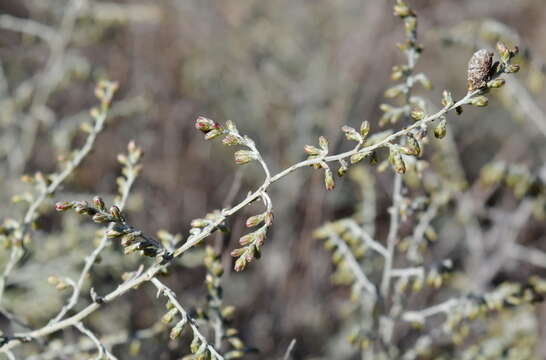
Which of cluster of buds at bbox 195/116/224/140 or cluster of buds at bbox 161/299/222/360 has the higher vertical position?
cluster of buds at bbox 195/116/224/140

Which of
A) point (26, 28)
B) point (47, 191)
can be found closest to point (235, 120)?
point (26, 28)

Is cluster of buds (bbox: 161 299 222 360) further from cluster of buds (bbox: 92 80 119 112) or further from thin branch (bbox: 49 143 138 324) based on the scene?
cluster of buds (bbox: 92 80 119 112)

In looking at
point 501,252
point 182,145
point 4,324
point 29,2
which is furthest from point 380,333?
point 29,2

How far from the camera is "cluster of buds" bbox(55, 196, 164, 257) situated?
1103 millimetres

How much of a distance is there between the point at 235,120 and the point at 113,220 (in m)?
3.14

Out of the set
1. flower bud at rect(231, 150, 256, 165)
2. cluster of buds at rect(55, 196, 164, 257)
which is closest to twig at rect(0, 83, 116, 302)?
cluster of buds at rect(55, 196, 164, 257)

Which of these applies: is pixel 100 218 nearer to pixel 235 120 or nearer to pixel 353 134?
pixel 353 134

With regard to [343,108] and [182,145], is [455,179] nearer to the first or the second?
[343,108]

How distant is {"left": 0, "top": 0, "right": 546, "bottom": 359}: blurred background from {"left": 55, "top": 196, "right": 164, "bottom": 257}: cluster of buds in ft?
3.21

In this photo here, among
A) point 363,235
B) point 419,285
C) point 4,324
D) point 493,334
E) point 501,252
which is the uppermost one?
point 363,235

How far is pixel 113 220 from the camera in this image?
1114 millimetres

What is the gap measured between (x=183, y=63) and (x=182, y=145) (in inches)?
36.9

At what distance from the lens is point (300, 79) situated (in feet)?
14.4

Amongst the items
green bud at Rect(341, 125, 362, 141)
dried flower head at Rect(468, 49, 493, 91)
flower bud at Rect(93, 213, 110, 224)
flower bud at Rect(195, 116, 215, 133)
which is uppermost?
dried flower head at Rect(468, 49, 493, 91)
